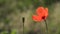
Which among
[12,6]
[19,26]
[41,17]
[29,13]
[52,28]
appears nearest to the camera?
[41,17]

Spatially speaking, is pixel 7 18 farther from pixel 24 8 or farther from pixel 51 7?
pixel 51 7

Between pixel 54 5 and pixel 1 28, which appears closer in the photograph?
pixel 1 28

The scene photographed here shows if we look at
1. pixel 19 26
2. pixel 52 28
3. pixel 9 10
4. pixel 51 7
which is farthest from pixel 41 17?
pixel 9 10

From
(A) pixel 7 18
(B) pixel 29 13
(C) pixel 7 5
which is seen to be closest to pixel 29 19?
(B) pixel 29 13

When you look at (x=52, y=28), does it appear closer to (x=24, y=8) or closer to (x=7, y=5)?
(x=24, y=8)

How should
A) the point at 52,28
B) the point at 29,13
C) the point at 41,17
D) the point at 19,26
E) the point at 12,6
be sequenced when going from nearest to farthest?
the point at 41,17
the point at 52,28
the point at 19,26
the point at 29,13
the point at 12,6

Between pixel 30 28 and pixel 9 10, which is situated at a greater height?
pixel 9 10
